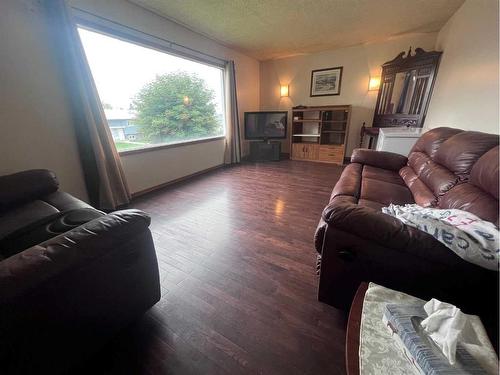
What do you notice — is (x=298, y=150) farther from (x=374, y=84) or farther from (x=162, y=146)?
(x=162, y=146)

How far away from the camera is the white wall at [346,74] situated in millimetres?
3824

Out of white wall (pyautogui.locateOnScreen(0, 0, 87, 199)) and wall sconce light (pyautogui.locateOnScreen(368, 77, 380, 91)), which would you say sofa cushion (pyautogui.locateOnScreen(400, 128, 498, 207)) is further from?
white wall (pyautogui.locateOnScreen(0, 0, 87, 199))

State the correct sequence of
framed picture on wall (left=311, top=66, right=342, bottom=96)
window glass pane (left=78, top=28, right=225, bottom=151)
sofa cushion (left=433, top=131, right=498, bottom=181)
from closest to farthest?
sofa cushion (left=433, top=131, right=498, bottom=181), window glass pane (left=78, top=28, right=225, bottom=151), framed picture on wall (left=311, top=66, right=342, bottom=96)

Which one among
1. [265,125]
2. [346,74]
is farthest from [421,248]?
[346,74]

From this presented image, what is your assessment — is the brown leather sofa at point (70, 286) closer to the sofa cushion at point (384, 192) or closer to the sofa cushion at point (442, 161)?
the sofa cushion at point (384, 192)

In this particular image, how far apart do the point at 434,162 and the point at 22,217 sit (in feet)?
10.6

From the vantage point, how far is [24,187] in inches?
61.2

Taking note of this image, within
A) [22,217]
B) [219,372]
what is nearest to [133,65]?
[22,217]

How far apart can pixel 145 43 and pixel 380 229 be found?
11.0ft

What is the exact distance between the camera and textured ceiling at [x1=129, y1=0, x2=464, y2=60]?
251 cm

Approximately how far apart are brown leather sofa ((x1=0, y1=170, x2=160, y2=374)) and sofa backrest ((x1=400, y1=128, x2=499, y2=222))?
5.60 feet

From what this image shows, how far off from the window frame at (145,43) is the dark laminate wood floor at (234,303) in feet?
3.93

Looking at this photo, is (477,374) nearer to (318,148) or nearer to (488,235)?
(488,235)

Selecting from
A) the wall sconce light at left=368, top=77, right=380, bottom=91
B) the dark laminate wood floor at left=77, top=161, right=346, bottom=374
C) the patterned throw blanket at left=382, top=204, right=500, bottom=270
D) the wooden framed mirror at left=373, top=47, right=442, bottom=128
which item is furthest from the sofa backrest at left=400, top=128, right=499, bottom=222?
the wall sconce light at left=368, top=77, right=380, bottom=91
